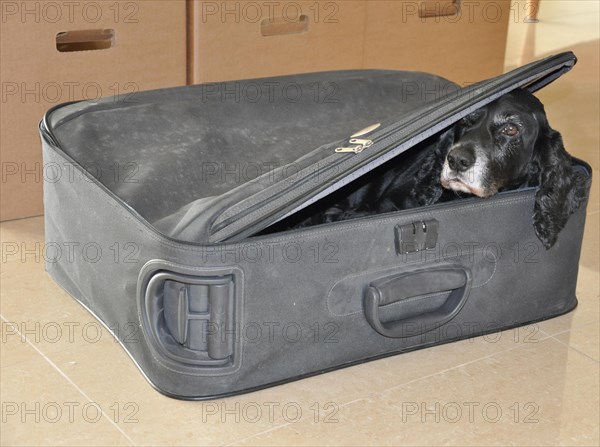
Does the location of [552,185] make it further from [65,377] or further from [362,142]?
[65,377]

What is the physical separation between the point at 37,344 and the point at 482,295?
2.86ft

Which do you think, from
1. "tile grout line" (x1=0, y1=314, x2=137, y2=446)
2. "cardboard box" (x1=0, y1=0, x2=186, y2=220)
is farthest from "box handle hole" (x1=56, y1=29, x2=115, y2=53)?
"tile grout line" (x1=0, y1=314, x2=137, y2=446)

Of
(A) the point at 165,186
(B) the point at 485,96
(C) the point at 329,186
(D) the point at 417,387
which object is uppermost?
(B) the point at 485,96

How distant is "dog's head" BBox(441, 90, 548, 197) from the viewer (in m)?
1.83

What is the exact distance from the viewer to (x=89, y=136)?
6.56ft

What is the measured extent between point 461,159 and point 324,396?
531 mm

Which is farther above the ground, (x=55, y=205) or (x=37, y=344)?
(x=55, y=205)

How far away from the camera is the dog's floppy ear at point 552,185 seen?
1.83m

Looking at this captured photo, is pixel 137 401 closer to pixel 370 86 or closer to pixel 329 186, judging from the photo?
pixel 329 186

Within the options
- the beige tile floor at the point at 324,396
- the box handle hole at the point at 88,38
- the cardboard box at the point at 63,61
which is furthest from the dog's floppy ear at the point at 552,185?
the box handle hole at the point at 88,38

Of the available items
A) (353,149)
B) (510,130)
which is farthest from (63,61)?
(510,130)

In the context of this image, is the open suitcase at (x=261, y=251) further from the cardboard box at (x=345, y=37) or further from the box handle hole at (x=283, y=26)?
the box handle hole at (x=283, y=26)

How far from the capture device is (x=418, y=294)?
1.74m

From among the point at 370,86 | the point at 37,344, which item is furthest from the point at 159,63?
the point at 37,344
